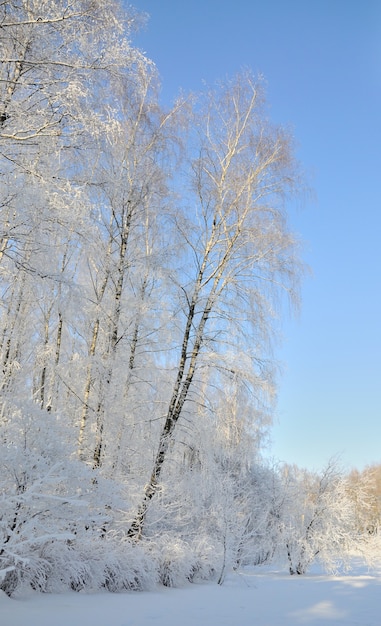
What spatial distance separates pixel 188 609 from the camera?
5.70m

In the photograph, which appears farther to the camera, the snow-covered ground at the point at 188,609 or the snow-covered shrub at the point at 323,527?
the snow-covered shrub at the point at 323,527

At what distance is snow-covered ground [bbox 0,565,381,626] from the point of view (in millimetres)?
4627

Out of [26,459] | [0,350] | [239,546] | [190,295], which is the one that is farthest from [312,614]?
[0,350]

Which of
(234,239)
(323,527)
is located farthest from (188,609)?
(323,527)

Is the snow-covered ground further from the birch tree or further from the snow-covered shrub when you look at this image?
the snow-covered shrub

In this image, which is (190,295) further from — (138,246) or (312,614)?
(312,614)

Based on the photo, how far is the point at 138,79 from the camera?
19.3ft

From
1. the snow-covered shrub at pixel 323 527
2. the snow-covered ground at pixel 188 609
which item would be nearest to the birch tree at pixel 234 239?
the snow-covered ground at pixel 188 609

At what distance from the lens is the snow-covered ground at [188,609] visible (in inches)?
182

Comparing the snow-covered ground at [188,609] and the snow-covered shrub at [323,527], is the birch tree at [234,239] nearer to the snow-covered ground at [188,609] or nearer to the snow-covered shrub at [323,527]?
the snow-covered ground at [188,609]

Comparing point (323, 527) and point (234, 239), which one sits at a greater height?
point (234, 239)

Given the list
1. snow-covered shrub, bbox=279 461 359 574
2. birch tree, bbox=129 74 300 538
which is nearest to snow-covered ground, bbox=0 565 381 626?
birch tree, bbox=129 74 300 538

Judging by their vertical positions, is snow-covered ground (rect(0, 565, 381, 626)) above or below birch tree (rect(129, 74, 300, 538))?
below

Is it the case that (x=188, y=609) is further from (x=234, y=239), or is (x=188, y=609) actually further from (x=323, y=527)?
(x=323, y=527)
